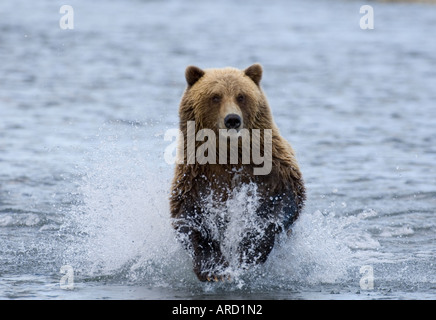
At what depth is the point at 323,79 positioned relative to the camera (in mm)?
18688

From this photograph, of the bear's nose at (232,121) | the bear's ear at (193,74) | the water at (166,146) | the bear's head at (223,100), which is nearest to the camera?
the bear's nose at (232,121)

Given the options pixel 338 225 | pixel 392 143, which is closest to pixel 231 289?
pixel 338 225

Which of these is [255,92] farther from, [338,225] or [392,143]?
[392,143]

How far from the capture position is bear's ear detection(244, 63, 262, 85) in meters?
6.90

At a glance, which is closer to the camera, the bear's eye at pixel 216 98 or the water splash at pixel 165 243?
the bear's eye at pixel 216 98

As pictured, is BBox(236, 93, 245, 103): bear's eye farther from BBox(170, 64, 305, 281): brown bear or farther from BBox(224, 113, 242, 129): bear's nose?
BBox(224, 113, 242, 129): bear's nose

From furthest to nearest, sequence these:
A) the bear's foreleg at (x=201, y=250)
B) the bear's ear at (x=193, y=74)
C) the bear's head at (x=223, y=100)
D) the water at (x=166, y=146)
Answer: the water at (x=166, y=146) → the bear's ear at (x=193, y=74) → the bear's foreleg at (x=201, y=250) → the bear's head at (x=223, y=100)

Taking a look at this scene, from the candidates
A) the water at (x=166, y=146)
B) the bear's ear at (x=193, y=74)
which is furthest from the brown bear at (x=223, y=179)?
the water at (x=166, y=146)

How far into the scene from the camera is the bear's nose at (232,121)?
6.41 m

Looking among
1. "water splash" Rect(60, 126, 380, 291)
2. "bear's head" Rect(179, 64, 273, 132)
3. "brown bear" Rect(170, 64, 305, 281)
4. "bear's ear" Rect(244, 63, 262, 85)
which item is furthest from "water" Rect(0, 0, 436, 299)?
"bear's ear" Rect(244, 63, 262, 85)

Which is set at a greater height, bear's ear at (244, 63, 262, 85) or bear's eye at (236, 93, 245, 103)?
bear's ear at (244, 63, 262, 85)

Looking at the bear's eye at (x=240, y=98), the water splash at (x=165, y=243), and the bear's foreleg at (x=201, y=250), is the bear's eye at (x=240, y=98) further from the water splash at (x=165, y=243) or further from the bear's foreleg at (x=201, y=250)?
the bear's foreleg at (x=201, y=250)

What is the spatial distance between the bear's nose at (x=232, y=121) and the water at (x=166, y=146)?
659mm

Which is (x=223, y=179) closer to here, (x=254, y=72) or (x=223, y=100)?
(x=223, y=100)
